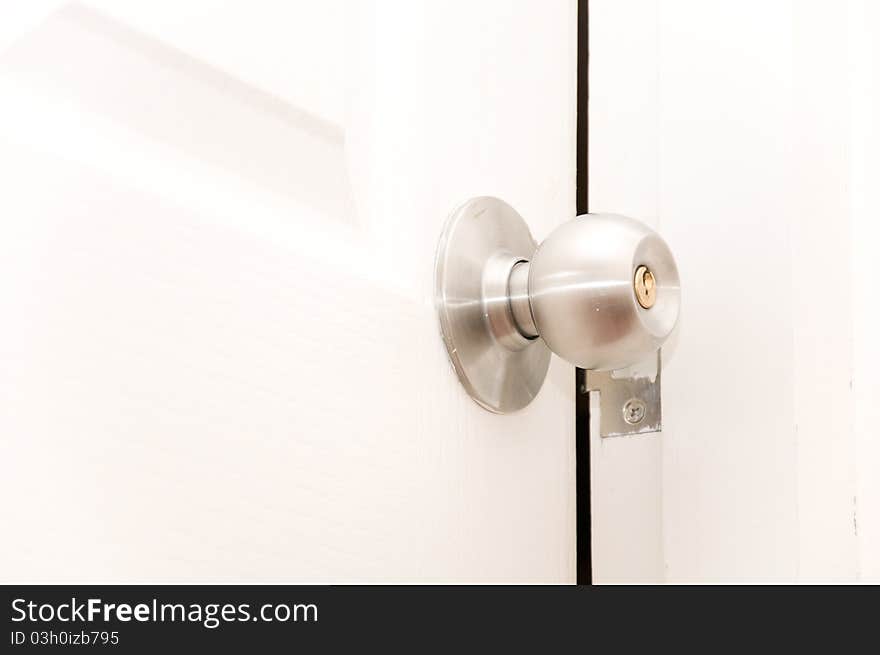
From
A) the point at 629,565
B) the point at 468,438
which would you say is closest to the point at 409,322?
the point at 468,438

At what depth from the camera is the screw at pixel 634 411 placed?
443mm

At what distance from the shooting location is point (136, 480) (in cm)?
24

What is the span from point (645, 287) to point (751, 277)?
10 cm

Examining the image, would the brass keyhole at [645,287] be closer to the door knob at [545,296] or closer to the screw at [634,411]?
the door knob at [545,296]

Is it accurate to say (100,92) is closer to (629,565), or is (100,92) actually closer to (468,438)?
(468,438)

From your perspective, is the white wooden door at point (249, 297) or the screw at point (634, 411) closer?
the white wooden door at point (249, 297)

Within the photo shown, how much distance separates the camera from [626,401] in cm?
45

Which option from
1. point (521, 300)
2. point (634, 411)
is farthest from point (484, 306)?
point (634, 411)

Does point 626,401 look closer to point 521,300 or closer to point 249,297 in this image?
point 521,300

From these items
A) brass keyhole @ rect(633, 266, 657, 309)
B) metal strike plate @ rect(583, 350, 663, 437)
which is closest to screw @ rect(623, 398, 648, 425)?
metal strike plate @ rect(583, 350, 663, 437)

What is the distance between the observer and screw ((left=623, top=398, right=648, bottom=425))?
443mm

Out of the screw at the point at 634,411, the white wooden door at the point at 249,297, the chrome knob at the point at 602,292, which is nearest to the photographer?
the white wooden door at the point at 249,297

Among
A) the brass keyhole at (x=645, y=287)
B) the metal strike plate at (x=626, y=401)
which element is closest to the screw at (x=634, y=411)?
the metal strike plate at (x=626, y=401)
